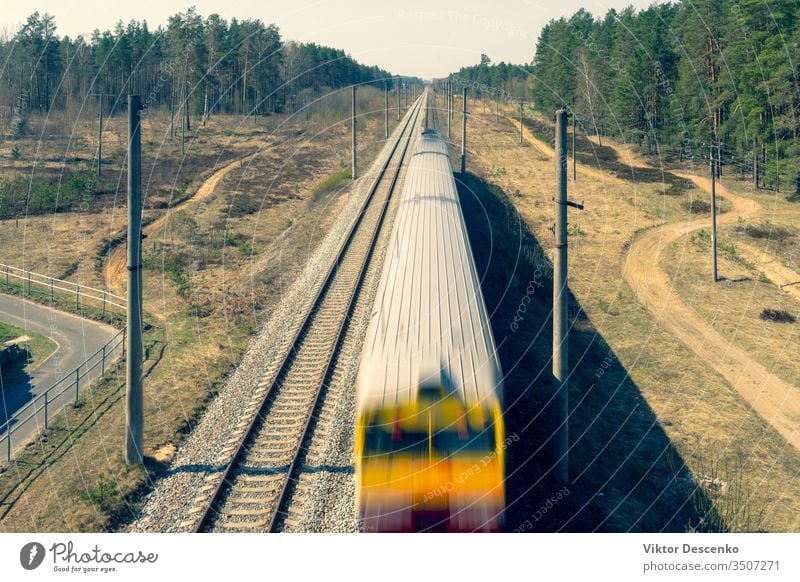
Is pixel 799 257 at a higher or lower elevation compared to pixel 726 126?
lower

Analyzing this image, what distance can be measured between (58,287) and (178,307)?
678 centimetres

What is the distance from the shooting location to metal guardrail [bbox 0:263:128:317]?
25359 mm

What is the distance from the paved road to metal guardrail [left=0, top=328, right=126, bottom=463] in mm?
194

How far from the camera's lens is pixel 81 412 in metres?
16.5

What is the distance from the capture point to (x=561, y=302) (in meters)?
13.5

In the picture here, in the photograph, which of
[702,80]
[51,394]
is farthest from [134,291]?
[702,80]

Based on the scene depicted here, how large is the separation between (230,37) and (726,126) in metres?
61.3

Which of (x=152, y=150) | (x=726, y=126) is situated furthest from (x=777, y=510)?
(x=152, y=150)

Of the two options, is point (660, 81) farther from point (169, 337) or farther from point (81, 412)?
point (81, 412)

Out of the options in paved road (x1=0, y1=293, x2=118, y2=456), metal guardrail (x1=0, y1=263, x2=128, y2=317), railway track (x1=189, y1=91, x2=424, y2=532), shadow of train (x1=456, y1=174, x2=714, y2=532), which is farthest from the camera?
metal guardrail (x1=0, y1=263, x2=128, y2=317)

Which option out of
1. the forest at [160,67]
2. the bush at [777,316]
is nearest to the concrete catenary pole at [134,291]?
the bush at [777,316]

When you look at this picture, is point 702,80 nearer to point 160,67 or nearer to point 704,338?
point 704,338
